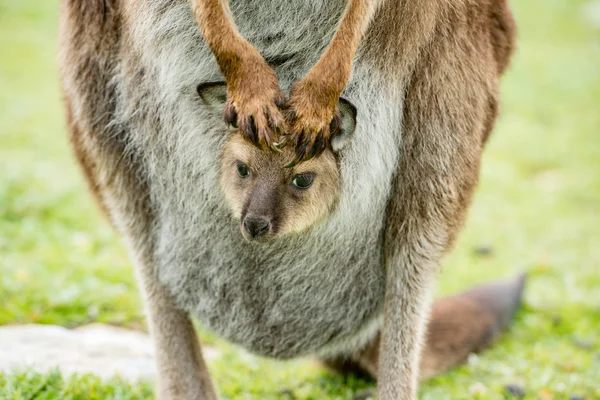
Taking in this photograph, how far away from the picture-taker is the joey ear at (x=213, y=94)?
2705mm

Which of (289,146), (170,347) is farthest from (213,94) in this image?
(170,347)

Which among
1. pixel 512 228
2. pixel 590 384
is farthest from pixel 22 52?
pixel 590 384

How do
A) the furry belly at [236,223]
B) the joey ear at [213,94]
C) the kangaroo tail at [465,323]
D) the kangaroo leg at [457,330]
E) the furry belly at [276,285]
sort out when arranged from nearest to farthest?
1. the joey ear at [213,94]
2. the furry belly at [236,223]
3. the furry belly at [276,285]
4. the kangaroo leg at [457,330]
5. the kangaroo tail at [465,323]

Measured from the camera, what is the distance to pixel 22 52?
1127 centimetres

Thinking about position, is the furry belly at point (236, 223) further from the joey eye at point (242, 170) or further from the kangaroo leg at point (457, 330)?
the kangaroo leg at point (457, 330)

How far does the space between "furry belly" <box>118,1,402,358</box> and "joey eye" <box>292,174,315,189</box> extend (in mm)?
177

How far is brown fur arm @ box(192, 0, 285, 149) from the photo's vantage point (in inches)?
97.2

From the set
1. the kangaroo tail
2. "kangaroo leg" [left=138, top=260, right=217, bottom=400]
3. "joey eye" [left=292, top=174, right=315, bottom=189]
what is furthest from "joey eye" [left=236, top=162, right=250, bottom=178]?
the kangaroo tail

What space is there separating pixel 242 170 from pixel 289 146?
304 millimetres

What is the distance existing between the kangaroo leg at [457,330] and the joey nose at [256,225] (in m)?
1.48

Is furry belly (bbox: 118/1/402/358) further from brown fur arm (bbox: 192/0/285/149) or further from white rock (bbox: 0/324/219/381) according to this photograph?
white rock (bbox: 0/324/219/381)

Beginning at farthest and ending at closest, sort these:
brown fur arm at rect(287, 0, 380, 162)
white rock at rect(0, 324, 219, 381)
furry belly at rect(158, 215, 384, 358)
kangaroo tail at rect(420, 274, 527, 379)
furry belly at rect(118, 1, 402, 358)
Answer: kangaroo tail at rect(420, 274, 527, 379), white rock at rect(0, 324, 219, 381), furry belly at rect(158, 215, 384, 358), furry belly at rect(118, 1, 402, 358), brown fur arm at rect(287, 0, 380, 162)

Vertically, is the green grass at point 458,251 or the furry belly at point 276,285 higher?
the furry belly at point 276,285

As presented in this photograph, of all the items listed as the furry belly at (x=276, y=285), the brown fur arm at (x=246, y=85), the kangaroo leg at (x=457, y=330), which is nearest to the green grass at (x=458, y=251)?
the kangaroo leg at (x=457, y=330)
